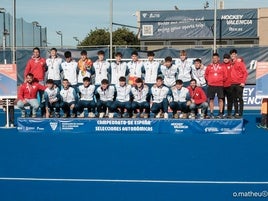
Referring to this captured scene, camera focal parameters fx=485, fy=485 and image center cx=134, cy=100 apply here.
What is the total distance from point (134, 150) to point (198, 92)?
3.64m

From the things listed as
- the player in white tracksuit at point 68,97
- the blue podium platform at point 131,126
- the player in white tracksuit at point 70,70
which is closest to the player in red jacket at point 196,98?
the blue podium platform at point 131,126

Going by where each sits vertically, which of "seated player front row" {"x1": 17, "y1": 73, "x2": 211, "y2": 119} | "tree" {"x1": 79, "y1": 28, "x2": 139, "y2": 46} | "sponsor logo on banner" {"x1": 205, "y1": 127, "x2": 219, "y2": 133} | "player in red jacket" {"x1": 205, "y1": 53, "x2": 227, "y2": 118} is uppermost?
"tree" {"x1": 79, "y1": 28, "x2": 139, "y2": 46}

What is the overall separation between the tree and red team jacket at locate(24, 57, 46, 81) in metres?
34.5

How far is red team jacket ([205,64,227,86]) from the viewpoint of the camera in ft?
38.6

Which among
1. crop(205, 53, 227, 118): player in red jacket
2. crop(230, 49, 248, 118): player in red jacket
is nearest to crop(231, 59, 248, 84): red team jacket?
crop(230, 49, 248, 118): player in red jacket

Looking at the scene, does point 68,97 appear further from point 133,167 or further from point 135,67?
point 133,167

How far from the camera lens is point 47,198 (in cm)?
531

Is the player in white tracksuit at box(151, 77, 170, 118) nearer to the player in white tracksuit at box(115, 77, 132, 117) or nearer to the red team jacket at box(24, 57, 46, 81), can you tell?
the player in white tracksuit at box(115, 77, 132, 117)

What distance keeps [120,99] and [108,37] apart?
36706mm

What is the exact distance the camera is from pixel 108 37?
47.7 meters

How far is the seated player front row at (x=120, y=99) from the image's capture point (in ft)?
37.3

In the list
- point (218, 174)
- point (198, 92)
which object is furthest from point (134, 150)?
point (198, 92)

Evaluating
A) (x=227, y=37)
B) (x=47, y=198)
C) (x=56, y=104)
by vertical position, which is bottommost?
(x=47, y=198)

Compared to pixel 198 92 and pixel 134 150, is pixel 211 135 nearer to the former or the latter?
pixel 198 92
